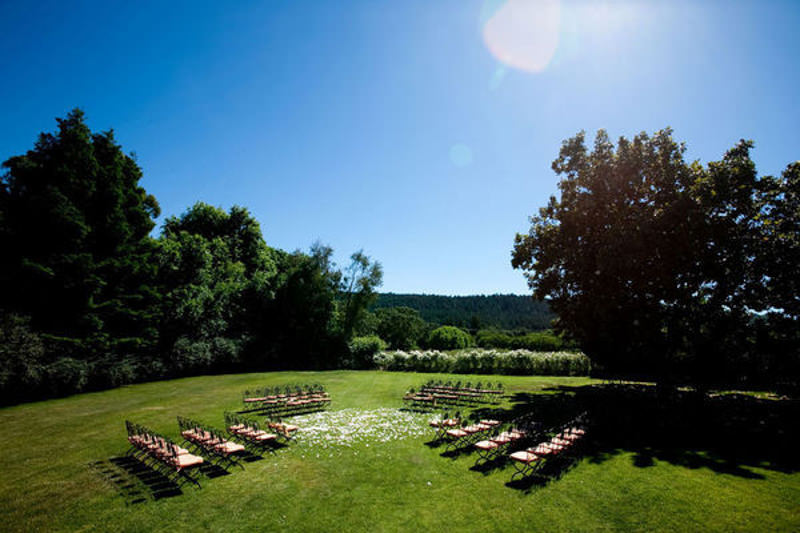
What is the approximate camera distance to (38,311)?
24812mm

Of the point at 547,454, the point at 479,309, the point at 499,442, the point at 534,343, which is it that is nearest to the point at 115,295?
the point at 499,442

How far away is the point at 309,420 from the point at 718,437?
17303 millimetres

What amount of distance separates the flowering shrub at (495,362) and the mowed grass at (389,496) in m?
23.9

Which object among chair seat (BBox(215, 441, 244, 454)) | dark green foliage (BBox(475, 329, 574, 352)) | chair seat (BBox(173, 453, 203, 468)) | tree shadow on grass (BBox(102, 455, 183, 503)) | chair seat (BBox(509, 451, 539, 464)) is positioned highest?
dark green foliage (BBox(475, 329, 574, 352))

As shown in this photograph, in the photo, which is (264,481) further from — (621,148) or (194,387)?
(621,148)

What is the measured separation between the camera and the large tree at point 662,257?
698 inches

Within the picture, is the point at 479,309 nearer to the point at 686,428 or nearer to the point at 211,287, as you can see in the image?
the point at 211,287

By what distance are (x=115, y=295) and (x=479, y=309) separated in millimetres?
144018

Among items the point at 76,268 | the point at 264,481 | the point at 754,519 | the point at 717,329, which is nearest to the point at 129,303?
the point at 76,268

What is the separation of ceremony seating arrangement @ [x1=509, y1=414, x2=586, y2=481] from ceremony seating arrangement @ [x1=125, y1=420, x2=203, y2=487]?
919 cm

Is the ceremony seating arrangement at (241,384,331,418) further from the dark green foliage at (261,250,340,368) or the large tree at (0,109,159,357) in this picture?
the dark green foliage at (261,250,340,368)

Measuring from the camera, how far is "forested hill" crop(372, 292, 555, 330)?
13462 cm

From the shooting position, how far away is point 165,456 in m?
10.5

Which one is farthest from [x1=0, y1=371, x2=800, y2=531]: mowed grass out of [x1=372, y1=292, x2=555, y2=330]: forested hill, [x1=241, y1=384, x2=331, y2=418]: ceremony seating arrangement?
[x1=372, y1=292, x2=555, y2=330]: forested hill
